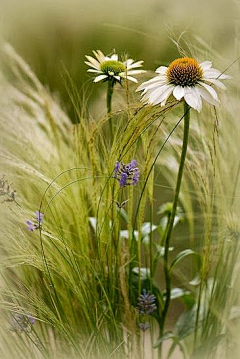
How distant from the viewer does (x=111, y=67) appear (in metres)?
0.49

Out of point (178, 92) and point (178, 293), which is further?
point (178, 293)

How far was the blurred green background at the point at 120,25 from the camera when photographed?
1.61 feet

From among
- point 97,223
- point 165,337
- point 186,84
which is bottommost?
point 165,337

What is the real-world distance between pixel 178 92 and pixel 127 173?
0.08m

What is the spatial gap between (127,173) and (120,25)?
13 cm

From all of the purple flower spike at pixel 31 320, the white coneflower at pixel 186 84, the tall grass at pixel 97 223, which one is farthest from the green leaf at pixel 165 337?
the white coneflower at pixel 186 84

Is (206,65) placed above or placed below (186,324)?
above

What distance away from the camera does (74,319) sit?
540mm

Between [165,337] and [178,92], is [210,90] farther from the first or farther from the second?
[165,337]

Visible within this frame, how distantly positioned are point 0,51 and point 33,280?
21cm

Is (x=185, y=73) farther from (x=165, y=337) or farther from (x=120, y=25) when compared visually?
(x=165, y=337)

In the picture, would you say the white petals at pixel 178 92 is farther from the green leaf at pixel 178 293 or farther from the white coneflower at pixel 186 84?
the green leaf at pixel 178 293

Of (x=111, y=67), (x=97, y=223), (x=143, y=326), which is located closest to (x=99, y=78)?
(x=111, y=67)

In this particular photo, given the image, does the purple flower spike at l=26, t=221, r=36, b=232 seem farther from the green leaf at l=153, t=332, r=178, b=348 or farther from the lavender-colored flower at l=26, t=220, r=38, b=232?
the green leaf at l=153, t=332, r=178, b=348
